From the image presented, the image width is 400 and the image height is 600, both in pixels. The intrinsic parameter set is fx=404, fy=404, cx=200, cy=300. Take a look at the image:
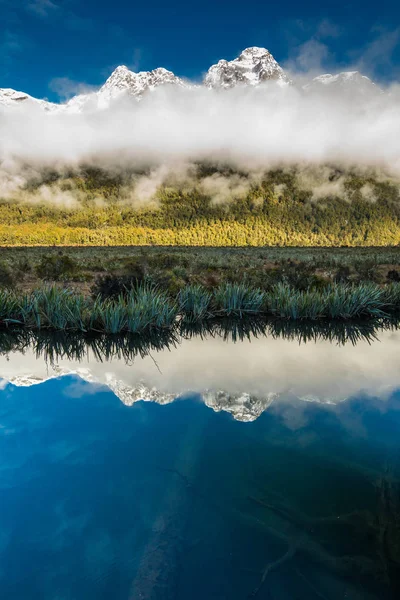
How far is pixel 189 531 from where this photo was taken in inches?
92.4

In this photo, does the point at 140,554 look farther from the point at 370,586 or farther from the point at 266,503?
the point at 370,586

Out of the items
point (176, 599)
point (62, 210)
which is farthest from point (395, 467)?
point (62, 210)

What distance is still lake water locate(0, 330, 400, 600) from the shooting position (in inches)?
80.6

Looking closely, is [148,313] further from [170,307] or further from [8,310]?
[8,310]

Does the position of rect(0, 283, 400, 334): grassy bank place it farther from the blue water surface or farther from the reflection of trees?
the reflection of trees

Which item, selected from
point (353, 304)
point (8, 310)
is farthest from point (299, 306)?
point (8, 310)

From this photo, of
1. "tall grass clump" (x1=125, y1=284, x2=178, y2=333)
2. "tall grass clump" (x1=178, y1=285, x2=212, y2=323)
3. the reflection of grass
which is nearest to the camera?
the reflection of grass

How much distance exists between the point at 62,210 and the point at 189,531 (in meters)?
140

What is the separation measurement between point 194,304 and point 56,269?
9254 millimetres

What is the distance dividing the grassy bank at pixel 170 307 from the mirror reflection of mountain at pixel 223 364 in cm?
46

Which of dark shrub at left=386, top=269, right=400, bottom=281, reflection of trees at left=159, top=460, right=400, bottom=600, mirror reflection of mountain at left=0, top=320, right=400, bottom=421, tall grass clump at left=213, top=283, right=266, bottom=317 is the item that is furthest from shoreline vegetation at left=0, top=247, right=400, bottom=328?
reflection of trees at left=159, top=460, right=400, bottom=600

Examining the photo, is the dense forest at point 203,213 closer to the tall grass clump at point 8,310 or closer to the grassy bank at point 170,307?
the grassy bank at point 170,307

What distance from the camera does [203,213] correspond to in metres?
136

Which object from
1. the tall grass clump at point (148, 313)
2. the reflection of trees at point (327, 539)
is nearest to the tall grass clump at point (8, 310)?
the tall grass clump at point (148, 313)
